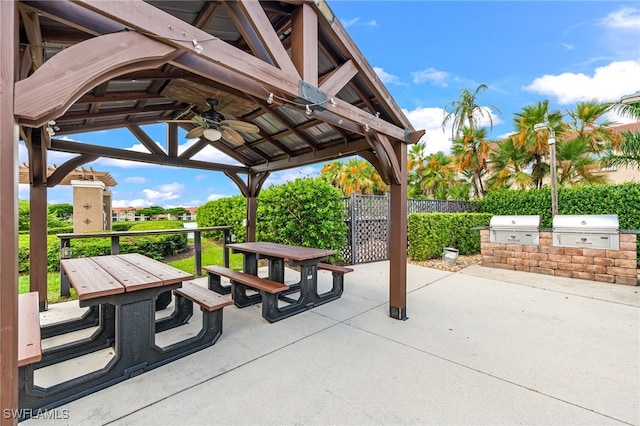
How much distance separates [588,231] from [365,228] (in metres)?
4.53

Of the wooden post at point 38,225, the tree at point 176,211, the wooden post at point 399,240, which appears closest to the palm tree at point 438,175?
the wooden post at point 399,240

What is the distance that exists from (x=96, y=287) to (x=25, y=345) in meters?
0.67

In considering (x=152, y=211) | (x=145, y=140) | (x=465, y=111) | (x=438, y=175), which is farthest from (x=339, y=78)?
(x=152, y=211)

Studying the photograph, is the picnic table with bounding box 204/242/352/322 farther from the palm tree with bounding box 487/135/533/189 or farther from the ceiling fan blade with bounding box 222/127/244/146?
the palm tree with bounding box 487/135/533/189

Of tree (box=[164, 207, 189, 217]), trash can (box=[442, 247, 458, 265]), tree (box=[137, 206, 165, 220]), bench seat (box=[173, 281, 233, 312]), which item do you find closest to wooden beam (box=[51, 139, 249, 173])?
bench seat (box=[173, 281, 233, 312])

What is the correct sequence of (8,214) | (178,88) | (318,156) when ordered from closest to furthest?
(8,214)
(178,88)
(318,156)

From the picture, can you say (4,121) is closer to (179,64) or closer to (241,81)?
(179,64)

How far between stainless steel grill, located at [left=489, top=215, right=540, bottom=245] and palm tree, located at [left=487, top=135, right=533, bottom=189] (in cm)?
471

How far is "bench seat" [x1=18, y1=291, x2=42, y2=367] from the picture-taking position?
1432mm

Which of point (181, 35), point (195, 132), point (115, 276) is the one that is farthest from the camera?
point (195, 132)

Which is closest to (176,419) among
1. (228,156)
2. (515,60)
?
(228,156)

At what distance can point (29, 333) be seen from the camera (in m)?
1.72

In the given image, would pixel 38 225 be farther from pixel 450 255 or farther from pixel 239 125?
pixel 450 255

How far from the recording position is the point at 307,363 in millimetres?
2438
